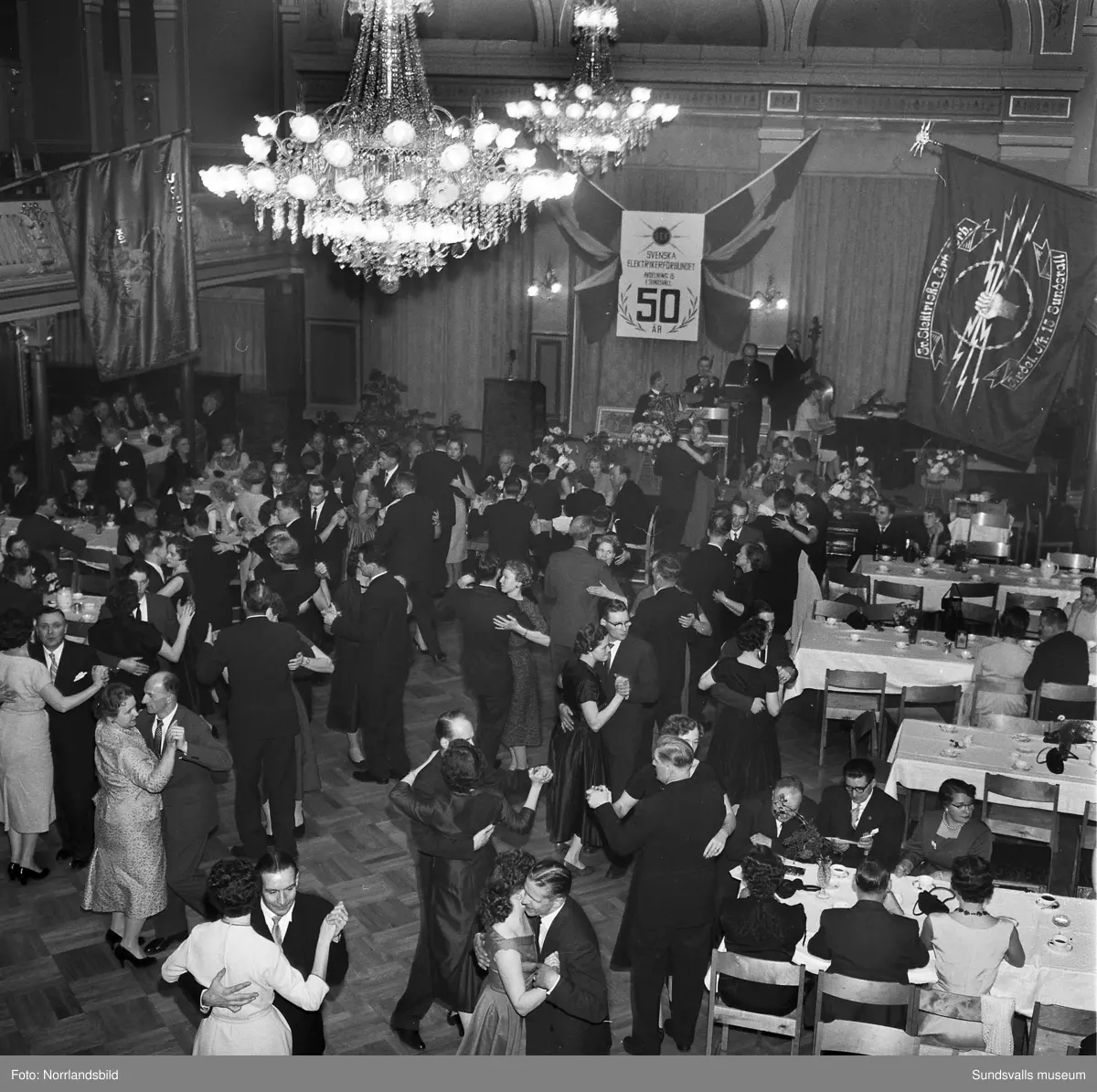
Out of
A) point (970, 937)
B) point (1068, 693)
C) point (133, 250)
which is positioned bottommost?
point (1068, 693)

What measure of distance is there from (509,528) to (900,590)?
2748 millimetres

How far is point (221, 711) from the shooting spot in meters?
8.09

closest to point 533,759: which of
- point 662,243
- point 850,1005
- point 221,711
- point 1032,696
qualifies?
point 221,711

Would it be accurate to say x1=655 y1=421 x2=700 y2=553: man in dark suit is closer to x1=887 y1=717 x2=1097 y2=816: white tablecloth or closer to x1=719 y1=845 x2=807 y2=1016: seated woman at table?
x1=887 y1=717 x2=1097 y2=816: white tablecloth

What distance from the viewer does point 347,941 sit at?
5816mm

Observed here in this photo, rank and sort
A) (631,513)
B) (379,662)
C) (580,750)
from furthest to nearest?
(631,513), (379,662), (580,750)

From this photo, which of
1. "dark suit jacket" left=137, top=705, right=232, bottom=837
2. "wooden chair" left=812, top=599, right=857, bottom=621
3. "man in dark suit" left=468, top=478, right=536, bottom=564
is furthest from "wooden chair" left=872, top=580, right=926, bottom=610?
"dark suit jacket" left=137, top=705, right=232, bottom=837

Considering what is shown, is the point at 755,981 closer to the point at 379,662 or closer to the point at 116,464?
the point at 379,662

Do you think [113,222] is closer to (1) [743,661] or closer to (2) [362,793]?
(2) [362,793]

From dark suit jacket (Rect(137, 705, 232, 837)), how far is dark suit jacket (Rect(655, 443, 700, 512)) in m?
5.48

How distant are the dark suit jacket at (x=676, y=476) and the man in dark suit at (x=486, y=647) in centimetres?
371

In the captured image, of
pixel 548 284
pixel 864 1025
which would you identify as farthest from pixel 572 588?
pixel 548 284
